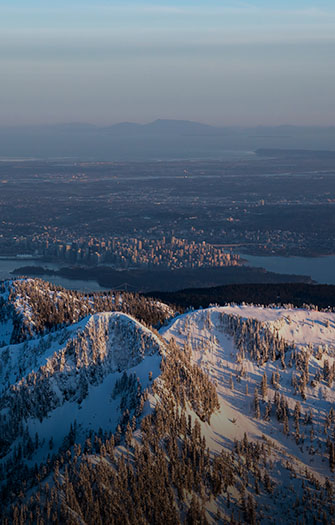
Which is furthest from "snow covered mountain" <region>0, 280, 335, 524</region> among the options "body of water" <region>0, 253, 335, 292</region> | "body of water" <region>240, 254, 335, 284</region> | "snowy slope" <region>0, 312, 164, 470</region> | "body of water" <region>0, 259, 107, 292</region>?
"body of water" <region>240, 254, 335, 284</region>

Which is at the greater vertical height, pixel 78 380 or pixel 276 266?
pixel 78 380

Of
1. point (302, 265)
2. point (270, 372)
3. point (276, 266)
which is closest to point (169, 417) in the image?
point (270, 372)

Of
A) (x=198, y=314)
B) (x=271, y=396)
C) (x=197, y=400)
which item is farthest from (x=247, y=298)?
(x=197, y=400)

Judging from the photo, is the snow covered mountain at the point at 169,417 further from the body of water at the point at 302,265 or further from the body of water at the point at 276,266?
the body of water at the point at 302,265

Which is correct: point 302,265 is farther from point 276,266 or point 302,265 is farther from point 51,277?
point 51,277

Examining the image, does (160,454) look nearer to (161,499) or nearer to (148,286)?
(161,499)
